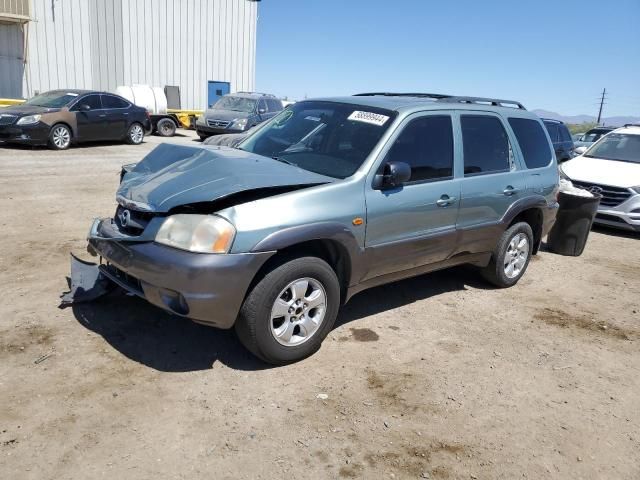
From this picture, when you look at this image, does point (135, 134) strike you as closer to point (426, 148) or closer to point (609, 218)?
point (609, 218)

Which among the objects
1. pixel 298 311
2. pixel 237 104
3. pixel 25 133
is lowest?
pixel 25 133

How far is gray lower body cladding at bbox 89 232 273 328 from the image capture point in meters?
3.30

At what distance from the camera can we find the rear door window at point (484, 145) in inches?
195

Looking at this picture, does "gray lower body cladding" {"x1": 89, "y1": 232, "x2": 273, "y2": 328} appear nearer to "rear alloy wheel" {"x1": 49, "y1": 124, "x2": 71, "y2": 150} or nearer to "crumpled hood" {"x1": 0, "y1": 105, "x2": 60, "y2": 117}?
"rear alloy wheel" {"x1": 49, "y1": 124, "x2": 71, "y2": 150}

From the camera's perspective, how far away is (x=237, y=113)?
17.5 meters

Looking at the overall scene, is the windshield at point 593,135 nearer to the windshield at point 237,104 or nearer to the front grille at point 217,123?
the windshield at point 237,104

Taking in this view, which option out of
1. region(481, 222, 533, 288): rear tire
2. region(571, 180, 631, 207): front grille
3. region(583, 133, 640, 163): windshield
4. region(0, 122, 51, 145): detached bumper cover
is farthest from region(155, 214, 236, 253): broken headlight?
region(0, 122, 51, 145): detached bumper cover

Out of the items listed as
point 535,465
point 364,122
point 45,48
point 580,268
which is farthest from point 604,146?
point 45,48

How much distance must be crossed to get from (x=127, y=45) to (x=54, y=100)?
34.2 feet

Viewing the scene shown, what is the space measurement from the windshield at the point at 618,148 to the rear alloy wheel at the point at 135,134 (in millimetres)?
12257

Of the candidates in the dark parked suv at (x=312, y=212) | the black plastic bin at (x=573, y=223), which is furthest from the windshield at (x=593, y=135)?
the dark parked suv at (x=312, y=212)

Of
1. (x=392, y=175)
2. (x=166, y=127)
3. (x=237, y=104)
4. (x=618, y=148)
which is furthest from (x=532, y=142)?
(x=166, y=127)

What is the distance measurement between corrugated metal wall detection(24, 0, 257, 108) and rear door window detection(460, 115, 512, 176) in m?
21.1

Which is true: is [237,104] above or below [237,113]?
above
